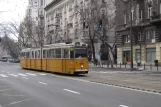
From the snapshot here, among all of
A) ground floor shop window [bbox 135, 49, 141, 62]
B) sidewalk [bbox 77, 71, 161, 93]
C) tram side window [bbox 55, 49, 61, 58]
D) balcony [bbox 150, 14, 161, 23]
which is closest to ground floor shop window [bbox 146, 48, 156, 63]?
ground floor shop window [bbox 135, 49, 141, 62]

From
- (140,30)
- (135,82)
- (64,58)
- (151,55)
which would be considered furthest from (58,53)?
(140,30)

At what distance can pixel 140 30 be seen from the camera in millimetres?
51688

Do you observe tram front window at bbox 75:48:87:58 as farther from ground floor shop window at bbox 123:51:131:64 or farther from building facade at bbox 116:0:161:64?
ground floor shop window at bbox 123:51:131:64

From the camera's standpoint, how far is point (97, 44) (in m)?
71.9

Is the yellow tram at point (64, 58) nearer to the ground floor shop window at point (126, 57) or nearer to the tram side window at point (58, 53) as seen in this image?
the tram side window at point (58, 53)

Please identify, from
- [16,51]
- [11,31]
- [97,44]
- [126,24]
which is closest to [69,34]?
[97,44]

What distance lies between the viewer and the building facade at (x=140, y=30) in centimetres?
4756

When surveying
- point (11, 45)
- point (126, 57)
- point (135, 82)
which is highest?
point (11, 45)

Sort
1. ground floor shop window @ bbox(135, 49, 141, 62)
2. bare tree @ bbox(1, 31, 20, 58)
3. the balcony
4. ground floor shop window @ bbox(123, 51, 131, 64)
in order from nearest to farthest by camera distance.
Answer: the balcony
ground floor shop window @ bbox(135, 49, 141, 62)
ground floor shop window @ bbox(123, 51, 131, 64)
bare tree @ bbox(1, 31, 20, 58)

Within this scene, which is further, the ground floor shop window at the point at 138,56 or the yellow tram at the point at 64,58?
the ground floor shop window at the point at 138,56

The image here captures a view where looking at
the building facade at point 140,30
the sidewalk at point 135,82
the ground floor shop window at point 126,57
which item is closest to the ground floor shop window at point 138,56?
the building facade at point 140,30

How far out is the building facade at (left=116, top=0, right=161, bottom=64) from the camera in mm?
47562

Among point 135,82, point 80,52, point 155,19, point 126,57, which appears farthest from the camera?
point 126,57

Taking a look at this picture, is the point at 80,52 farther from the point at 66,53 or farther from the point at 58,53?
the point at 58,53
